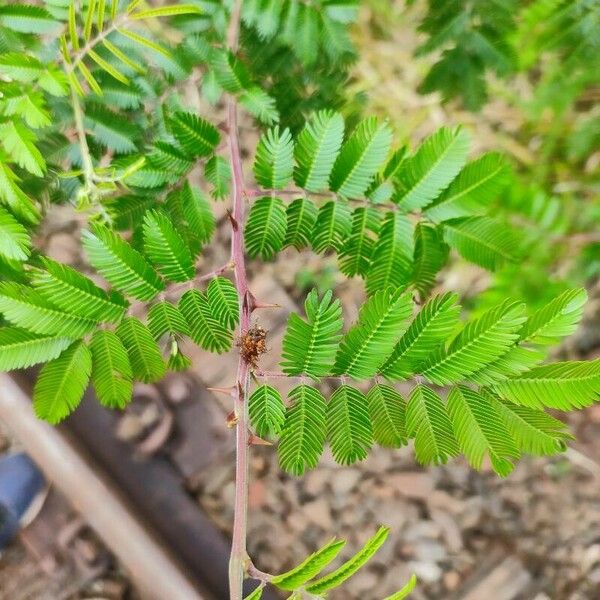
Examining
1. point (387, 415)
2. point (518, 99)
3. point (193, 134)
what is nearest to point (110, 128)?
point (193, 134)

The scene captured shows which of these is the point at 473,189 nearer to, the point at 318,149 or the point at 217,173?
the point at 318,149

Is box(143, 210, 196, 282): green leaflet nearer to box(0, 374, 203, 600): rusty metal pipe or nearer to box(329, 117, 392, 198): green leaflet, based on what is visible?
box(329, 117, 392, 198): green leaflet

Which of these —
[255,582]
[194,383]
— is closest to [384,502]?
[255,582]

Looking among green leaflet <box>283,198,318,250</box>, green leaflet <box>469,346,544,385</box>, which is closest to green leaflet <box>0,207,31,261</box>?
green leaflet <box>283,198,318,250</box>

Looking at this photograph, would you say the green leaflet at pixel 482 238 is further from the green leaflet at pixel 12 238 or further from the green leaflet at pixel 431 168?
the green leaflet at pixel 12 238

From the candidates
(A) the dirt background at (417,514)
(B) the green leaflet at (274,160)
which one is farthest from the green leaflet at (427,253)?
(A) the dirt background at (417,514)
